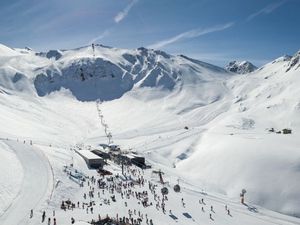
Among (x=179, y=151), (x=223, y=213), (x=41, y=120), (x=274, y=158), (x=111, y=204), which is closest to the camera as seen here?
(x=111, y=204)

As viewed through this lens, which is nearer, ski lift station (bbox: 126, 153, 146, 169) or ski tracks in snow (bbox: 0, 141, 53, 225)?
ski tracks in snow (bbox: 0, 141, 53, 225)

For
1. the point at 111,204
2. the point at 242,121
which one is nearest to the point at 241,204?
the point at 111,204

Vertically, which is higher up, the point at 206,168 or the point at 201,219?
the point at 206,168

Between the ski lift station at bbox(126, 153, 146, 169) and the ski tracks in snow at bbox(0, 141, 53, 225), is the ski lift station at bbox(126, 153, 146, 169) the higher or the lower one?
the higher one

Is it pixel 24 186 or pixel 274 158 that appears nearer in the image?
pixel 24 186

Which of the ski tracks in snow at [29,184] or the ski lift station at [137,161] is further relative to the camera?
the ski lift station at [137,161]

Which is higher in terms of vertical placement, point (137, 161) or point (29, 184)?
point (137, 161)

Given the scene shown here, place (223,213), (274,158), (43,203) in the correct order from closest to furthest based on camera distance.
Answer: (43,203) → (223,213) → (274,158)

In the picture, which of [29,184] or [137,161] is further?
[137,161]

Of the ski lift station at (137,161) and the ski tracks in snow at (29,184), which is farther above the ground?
the ski lift station at (137,161)

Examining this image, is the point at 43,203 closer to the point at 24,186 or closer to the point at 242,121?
the point at 24,186

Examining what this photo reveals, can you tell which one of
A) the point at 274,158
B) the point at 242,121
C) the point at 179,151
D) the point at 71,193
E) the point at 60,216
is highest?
the point at 242,121
